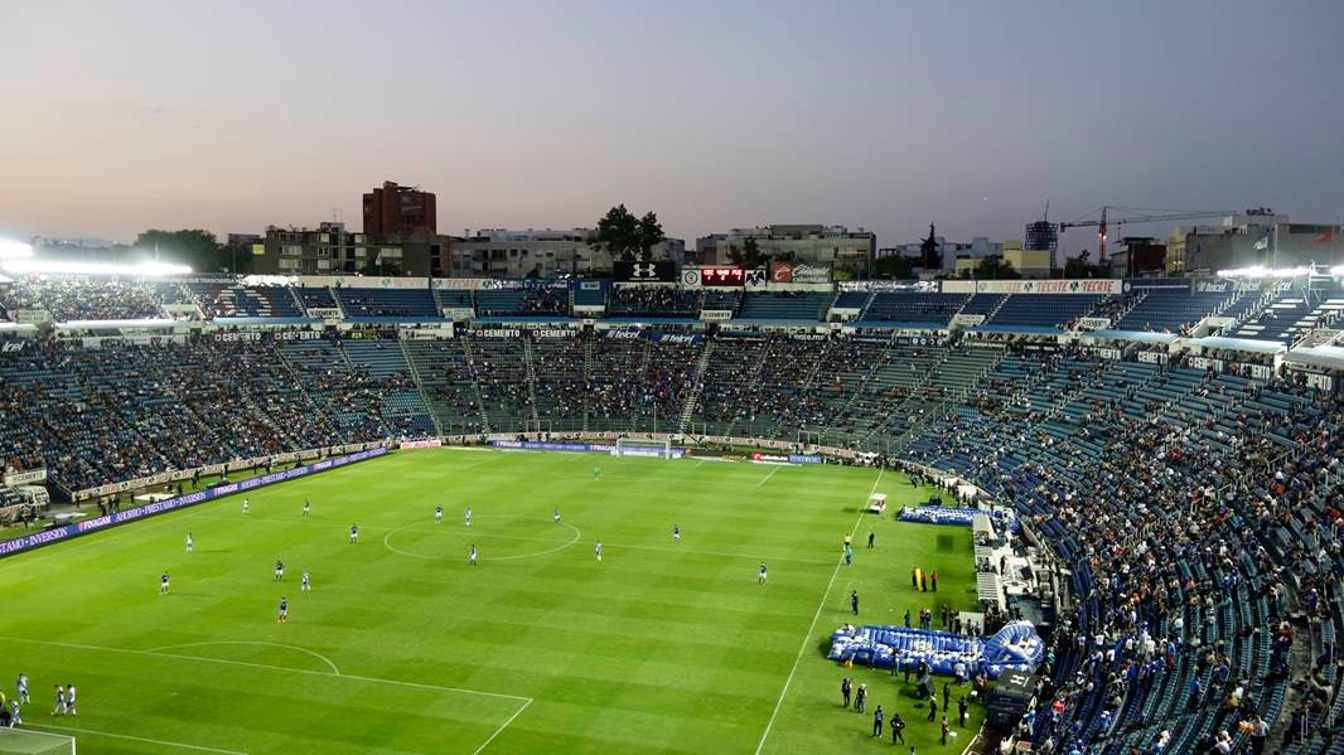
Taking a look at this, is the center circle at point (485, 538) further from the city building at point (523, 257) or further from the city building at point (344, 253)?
the city building at point (523, 257)

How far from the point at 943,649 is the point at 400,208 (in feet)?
496

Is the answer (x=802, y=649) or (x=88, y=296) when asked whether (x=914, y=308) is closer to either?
(x=802, y=649)

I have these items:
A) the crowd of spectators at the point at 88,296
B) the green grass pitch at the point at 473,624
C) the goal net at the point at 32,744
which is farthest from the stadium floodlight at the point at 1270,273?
the crowd of spectators at the point at 88,296

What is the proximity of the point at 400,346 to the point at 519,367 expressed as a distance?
11.8m

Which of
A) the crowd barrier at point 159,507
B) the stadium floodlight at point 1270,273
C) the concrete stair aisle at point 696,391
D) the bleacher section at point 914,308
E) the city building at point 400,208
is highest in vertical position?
the city building at point 400,208

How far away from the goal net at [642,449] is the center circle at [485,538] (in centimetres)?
2498

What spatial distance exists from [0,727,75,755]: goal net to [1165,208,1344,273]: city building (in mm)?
84472

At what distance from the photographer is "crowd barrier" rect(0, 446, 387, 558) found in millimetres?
49625

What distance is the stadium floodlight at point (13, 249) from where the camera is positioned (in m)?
74.8

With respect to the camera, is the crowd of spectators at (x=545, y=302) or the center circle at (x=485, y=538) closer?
the center circle at (x=485, y=538)

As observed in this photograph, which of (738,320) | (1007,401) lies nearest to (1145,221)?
(738,320)

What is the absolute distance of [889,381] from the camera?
88188 millimetres

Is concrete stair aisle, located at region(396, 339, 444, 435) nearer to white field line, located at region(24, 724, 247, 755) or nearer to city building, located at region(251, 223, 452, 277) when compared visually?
city building, located at region(251, 223, 452, 277)

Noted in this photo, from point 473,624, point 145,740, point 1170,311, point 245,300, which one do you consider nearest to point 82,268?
point 245,300
